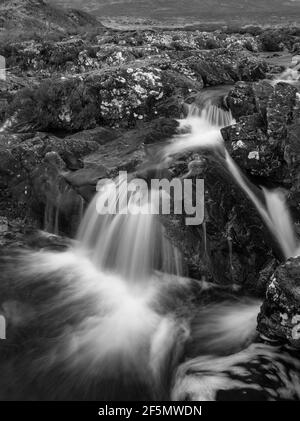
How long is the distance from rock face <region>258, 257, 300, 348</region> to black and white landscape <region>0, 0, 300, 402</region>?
0.02 metres

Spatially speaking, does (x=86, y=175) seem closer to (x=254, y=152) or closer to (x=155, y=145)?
(x=155, y=145)

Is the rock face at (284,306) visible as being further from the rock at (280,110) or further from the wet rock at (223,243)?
the rock at (280,110)

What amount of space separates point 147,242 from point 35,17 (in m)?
40.7

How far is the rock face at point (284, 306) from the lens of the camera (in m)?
6.53

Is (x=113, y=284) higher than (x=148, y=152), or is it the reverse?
(x=148, y=152)

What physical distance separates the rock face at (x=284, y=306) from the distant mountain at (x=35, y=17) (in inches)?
1317

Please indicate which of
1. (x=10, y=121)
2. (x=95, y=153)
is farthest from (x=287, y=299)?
(x=10, y=121)

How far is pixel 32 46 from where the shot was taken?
2180cm

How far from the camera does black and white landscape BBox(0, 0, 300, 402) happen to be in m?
6.80

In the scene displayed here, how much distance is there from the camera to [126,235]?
9.43 meters

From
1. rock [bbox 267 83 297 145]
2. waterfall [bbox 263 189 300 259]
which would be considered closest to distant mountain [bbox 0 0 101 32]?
rock [bbox 267 83 297 145]
